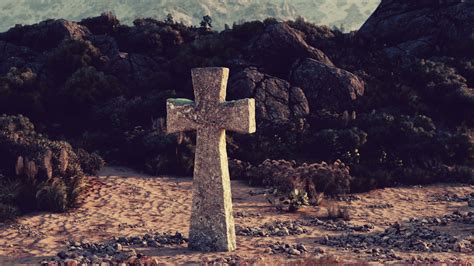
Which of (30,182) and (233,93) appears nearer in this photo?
(30,182)

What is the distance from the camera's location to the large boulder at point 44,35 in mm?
28297

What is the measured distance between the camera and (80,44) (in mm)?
26016

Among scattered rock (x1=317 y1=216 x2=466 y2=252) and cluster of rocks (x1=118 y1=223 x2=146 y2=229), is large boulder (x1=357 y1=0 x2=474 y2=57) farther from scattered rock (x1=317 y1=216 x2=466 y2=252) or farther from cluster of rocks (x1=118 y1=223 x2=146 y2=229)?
cluster of rocks (x1=118 y1=223 x2=146 y2=229)

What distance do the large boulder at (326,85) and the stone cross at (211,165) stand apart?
14304 millimetres

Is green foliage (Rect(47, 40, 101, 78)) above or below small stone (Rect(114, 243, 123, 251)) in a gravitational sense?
above

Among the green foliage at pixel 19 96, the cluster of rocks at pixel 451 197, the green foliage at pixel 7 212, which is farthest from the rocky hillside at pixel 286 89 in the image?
the green foliage at pixel 7 212

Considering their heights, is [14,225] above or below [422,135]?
below

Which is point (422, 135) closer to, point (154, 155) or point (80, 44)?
point (154, 155)

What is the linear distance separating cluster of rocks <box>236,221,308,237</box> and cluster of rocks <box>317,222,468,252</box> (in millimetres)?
782

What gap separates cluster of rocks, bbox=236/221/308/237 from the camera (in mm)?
10375

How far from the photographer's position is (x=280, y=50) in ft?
84.5

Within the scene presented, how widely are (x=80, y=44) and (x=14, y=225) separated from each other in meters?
17.3

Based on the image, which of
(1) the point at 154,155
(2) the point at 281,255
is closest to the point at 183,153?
(1) the point at 154,155

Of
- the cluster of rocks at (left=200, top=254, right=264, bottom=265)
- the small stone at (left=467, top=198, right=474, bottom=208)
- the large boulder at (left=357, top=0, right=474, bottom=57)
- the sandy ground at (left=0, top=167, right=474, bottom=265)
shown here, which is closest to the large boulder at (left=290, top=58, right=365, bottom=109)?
the large boulder at (left=357, top=0, right=474, bottom=57)
